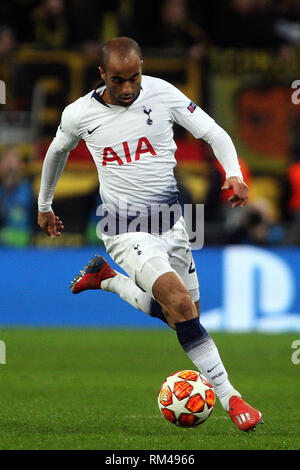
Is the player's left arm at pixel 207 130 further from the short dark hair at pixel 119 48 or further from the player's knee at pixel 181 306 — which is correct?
the player's knee at pixel 181 306

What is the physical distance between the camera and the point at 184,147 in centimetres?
1586

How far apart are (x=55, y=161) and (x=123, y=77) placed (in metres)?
0.91

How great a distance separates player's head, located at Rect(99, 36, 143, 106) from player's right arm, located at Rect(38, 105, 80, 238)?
18.2 inches

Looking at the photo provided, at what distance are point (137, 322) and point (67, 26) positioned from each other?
5235 millimetres

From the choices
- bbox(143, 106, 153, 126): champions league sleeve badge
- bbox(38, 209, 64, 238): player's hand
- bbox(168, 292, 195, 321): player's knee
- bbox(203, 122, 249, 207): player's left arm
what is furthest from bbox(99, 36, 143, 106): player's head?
bbox(168, 292, 195, 321): player's knee

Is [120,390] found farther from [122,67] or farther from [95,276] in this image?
[122,67]

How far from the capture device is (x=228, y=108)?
16.8 m

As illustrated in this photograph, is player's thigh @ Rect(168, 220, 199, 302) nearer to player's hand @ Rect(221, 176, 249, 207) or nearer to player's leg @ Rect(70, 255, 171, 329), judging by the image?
player's leg @ Rect(70, 255, 171, 329)

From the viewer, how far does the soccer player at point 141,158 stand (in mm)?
6449

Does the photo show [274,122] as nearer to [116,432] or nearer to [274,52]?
[274,52]

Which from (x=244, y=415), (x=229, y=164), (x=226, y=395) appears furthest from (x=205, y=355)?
(x=229, y=164)

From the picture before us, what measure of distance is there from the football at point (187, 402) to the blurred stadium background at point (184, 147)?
21.5 feet

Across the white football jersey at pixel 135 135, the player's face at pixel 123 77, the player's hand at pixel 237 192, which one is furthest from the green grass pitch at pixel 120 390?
the player's face at pixel 123 77

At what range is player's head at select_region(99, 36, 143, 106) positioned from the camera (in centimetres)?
646
